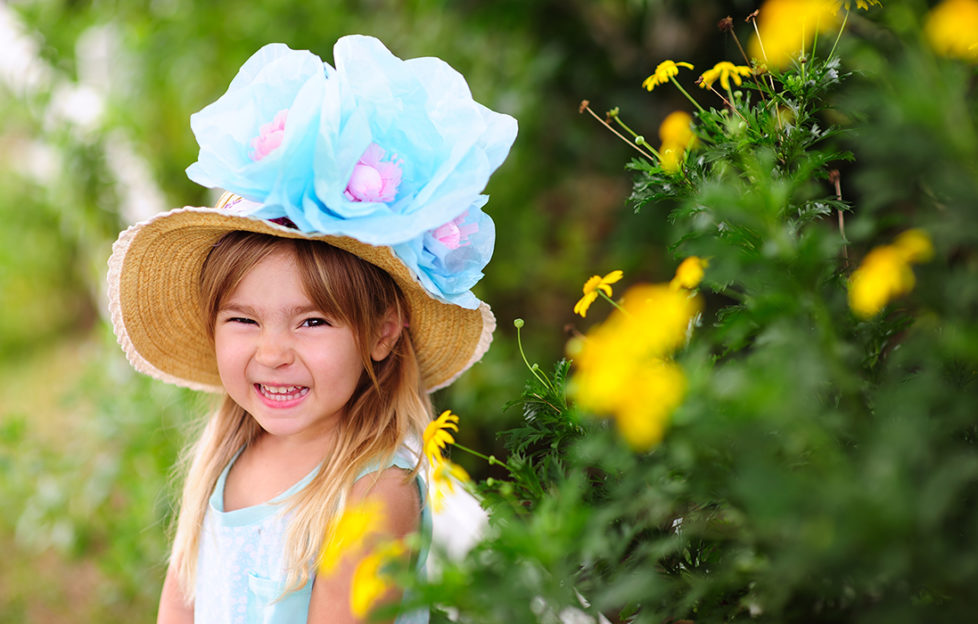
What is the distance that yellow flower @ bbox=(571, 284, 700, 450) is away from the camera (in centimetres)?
59

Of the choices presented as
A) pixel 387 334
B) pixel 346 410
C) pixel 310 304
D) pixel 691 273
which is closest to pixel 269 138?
pixel 310 304

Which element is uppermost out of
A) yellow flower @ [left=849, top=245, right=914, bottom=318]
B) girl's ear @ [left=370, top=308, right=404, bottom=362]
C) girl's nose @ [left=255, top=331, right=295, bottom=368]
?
yellow flower @ [left=849, top=245, right=914, bottom=318]

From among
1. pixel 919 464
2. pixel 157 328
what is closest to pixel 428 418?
pixel 157 328

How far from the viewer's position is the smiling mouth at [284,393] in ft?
4.25

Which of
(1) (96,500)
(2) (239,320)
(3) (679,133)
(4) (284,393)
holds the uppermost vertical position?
(3) (679,133)

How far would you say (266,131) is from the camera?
113 centimetres

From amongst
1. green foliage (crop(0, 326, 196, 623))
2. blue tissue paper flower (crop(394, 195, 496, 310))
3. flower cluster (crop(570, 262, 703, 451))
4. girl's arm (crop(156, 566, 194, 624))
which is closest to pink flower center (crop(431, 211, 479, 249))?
blue tissue paper flower (crop(394, 195, 496, 310))

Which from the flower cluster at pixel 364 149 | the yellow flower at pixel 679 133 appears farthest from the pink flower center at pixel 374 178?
the yellow flower at pixel 679 133

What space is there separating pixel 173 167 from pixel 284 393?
8.43 ft

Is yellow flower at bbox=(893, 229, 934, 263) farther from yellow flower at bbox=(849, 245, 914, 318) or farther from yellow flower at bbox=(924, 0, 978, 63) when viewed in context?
yellow flower at bbox=(924, 0, 978, 63)

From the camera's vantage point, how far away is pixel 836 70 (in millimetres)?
1032

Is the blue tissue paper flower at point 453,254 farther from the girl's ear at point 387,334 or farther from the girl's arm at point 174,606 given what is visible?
the girl's arm at point 174,606

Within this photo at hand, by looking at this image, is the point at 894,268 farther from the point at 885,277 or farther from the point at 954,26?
the point at 954,26

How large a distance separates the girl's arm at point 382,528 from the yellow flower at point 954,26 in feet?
3.06
